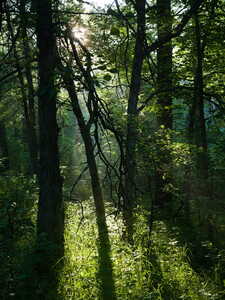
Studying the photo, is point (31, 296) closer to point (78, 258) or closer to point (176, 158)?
point (78, 258)

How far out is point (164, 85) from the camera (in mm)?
9625

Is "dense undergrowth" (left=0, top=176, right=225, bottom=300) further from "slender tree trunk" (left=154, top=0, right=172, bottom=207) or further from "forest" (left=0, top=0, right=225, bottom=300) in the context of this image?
"slender tree trunk" (left=154, top=0, right=172, bottom=207)

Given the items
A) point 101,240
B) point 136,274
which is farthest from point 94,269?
point 101,240

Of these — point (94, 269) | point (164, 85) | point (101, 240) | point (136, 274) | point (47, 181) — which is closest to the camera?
point (47, 181)

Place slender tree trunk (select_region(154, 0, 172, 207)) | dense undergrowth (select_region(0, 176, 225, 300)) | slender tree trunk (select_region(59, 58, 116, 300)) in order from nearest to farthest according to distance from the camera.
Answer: slender tree trunk (select_region(59, 58, 116, 300)) < dense undergrowth (select_region(0, 176, 225, 300)) < slender tree trunk (select_region(154, 0, 172, 207))

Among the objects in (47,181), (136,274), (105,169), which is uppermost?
(105,169)

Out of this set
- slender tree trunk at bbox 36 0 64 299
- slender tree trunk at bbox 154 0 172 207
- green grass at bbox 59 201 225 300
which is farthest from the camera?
slender tree trunk at bbox 154 0 172 207

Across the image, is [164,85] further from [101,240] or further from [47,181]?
[47,181]

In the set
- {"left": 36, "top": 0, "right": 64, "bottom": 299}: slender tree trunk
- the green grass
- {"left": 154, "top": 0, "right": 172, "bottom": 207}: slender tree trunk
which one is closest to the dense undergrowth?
the green grass

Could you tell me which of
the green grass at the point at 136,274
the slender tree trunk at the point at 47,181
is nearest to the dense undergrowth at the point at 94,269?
the green grass at the point at 136,274

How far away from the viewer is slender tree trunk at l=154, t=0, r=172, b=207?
7433 millimetres

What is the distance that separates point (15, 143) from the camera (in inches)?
1059

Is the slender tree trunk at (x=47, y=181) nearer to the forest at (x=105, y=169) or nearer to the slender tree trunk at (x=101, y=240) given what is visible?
the forest at (x=105, y=169)

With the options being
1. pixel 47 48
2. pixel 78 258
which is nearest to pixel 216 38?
pixel 47 48
